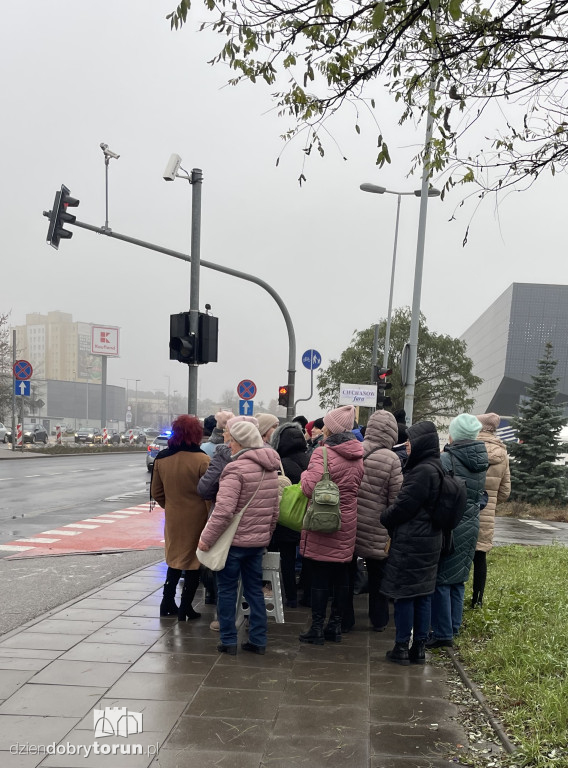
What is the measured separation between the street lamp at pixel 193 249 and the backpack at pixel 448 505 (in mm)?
5041

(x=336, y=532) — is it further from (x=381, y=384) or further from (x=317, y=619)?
(x=381, y=384)

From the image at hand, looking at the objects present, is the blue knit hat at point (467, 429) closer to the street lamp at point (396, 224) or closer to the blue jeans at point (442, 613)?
the blue jeans at point (442, 613)

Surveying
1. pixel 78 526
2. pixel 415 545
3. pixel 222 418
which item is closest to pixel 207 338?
pixel 222 418

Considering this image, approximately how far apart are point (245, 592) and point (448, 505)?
5.67ft

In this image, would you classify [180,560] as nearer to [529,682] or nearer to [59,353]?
[529,682]

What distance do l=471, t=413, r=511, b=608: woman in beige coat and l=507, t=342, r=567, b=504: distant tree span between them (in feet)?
44.5

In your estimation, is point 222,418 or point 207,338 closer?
point 222,418

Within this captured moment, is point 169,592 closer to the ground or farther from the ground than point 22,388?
farther from the ground

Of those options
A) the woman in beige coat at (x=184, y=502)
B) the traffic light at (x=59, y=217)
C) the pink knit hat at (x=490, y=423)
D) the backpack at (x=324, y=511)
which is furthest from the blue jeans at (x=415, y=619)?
the traffic light at (x=59, y=217)

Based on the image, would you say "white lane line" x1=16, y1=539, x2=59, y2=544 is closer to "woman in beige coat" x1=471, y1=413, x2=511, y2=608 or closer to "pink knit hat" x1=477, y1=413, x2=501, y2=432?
"woman in beige coat" x1=471, y1=413, x2=511, y2=608

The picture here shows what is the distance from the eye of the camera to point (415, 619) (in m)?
5.58

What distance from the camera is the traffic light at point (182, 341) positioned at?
10.0 meters

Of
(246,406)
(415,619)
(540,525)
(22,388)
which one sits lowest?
(540,525)

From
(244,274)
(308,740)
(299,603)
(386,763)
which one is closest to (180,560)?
(299,603)
